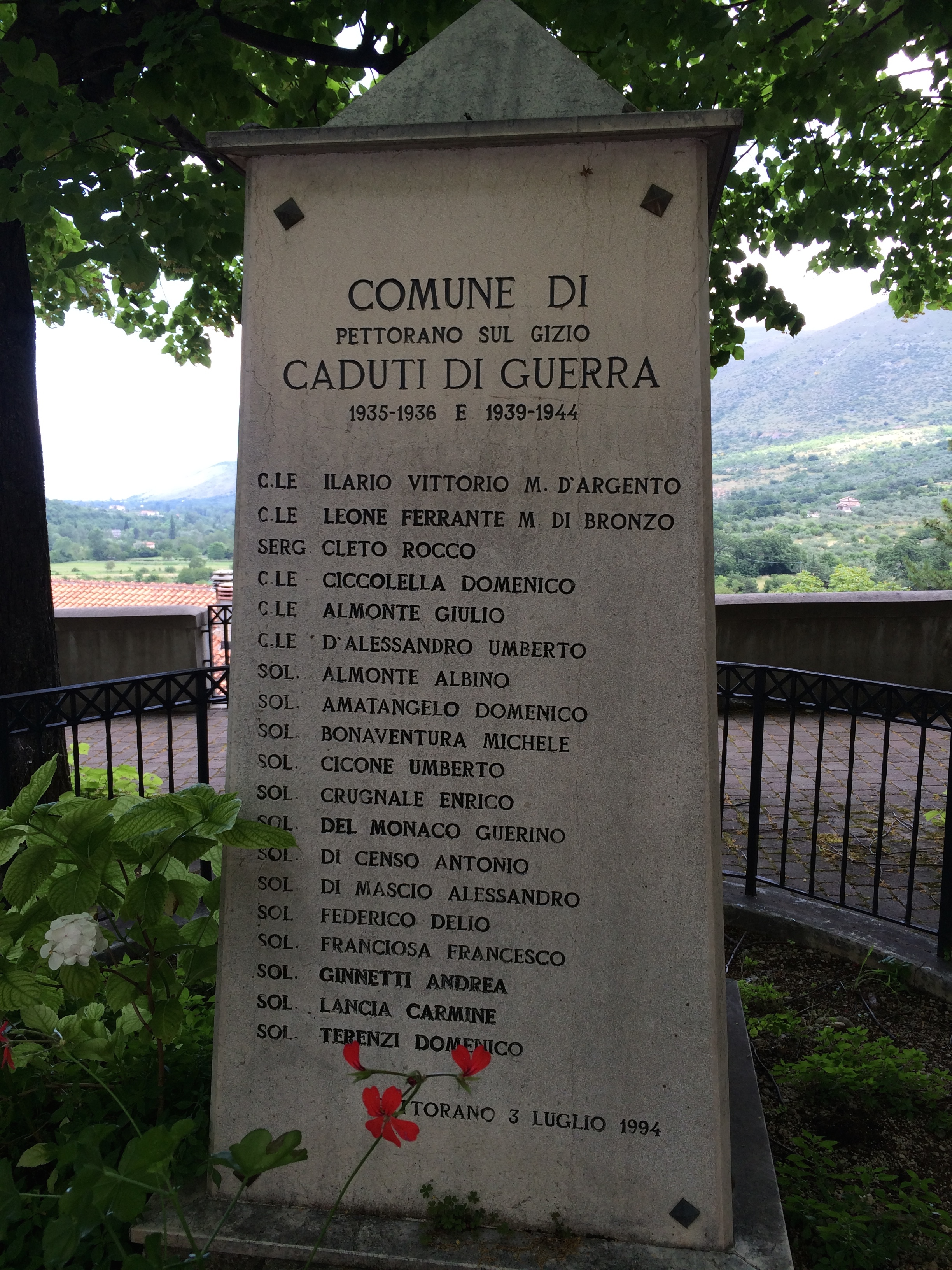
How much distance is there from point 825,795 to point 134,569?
58479 mm

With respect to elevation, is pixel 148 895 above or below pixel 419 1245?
above

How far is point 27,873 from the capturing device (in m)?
2.21

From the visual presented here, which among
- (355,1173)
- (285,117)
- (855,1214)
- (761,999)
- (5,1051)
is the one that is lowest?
(761,999)

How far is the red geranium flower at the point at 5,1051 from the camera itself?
2408 millimetres

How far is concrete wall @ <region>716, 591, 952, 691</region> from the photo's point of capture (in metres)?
10.0

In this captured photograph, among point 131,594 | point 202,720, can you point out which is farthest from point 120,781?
point 131,594

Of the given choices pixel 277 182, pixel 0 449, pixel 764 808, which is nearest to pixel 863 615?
pixel 764 808

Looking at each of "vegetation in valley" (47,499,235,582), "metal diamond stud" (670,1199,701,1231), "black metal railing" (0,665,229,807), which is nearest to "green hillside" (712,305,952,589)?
"black metal railing" (0,665,229,807)

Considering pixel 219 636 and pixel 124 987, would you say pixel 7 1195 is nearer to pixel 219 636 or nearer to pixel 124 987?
pixel 124 987

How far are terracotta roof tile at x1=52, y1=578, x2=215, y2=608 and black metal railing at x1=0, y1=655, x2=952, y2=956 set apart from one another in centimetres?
1496

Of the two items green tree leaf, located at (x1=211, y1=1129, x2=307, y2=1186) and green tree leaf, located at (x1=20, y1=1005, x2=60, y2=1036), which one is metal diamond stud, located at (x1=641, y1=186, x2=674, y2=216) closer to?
green tree leaf, located at (x1=211, y1=1129, x2=307, y2=1186)

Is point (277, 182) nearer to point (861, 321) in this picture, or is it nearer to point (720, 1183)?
point (720, 1183)

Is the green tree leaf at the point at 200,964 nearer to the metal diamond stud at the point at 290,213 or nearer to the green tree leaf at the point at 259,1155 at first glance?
the green tree leaf at the point at 259,1155

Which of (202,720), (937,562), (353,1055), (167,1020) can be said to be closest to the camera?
(353,1055)
